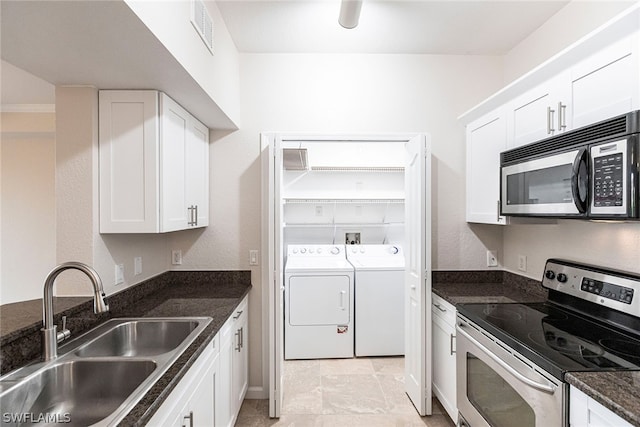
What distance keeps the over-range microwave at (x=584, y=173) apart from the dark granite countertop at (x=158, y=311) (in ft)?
5.70

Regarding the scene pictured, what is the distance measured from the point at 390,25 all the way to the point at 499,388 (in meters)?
2.28

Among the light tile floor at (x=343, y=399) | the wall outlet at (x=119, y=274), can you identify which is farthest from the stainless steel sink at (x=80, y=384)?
the light tile floor at (x=343, y=399)

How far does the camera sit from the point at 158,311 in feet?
6.44

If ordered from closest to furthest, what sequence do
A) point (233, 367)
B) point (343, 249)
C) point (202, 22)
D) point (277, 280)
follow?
point (202, 22), point (233, 367), point (277, 280), point (343, 249)

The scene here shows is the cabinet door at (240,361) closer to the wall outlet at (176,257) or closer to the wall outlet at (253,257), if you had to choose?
the wall outlet at (253,257)

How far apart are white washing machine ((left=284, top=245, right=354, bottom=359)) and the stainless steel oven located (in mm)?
1391

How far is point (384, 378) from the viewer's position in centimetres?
294

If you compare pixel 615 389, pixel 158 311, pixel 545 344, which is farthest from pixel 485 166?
pixel 158 311

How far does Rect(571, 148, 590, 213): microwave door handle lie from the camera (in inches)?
55.2

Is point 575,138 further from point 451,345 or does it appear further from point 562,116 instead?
point 451,345

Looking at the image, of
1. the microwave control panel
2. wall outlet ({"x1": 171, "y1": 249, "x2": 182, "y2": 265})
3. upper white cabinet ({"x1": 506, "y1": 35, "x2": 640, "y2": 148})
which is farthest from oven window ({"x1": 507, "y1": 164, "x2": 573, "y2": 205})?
wall outlet ({"x1": 171, "y1": 249, "x2": 182, "y2": 265})

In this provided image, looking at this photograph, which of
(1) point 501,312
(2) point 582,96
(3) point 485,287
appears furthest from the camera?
(3) point 485,287

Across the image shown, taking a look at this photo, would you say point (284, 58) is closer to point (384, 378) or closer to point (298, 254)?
point (298, 254)

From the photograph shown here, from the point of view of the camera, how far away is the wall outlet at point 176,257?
105 inches
